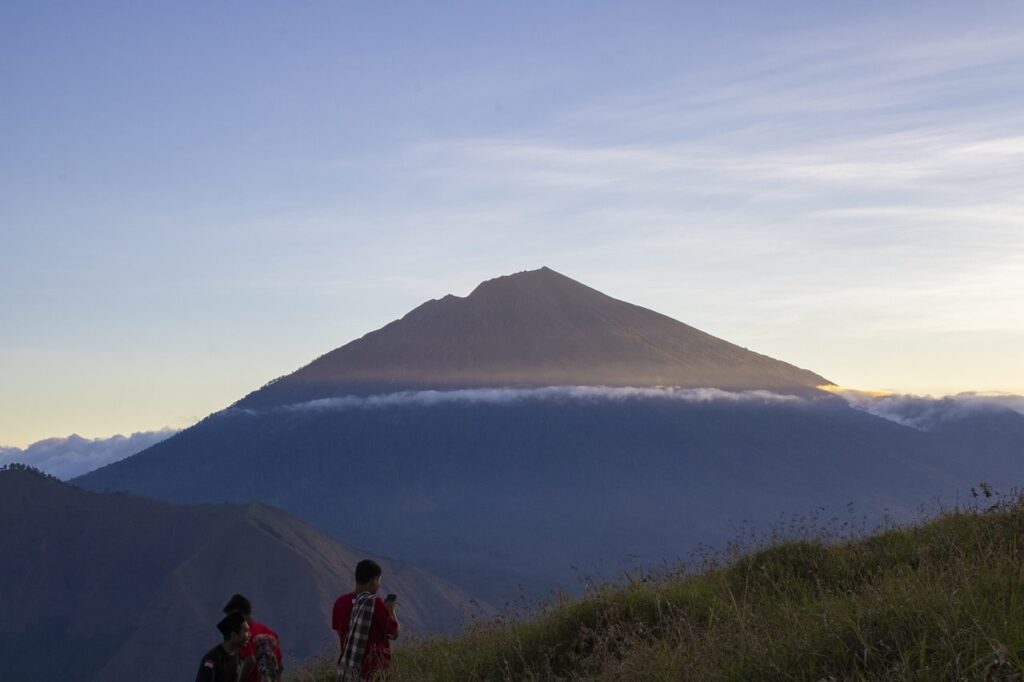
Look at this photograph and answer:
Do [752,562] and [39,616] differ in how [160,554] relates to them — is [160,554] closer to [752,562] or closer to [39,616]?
[39,616]

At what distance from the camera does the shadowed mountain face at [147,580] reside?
5650 inches

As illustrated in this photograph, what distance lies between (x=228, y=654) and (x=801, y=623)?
4.12 metres

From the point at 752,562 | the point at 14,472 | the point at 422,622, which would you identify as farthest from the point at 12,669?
the point at 752,562

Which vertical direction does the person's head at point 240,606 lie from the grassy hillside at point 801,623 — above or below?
above

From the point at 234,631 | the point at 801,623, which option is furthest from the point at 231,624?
the point at 801,623

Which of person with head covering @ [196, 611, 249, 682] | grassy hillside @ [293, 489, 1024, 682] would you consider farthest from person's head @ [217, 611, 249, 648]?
grassy hillside @ [293, 489, 1024, 682]

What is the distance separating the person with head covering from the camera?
27.8ft

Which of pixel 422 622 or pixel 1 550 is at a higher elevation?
pixel 1 550

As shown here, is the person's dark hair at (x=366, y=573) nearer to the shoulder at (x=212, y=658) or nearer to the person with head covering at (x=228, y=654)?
the person with head covering at (x=228, y=654)

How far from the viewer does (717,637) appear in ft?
24.8

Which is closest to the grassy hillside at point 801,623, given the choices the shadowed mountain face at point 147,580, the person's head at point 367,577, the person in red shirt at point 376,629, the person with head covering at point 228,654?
the person in red shirt at point 376,629

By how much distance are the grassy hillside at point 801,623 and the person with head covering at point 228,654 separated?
1.52 metres

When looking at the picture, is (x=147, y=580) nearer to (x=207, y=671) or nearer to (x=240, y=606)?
(x=240, y=606)

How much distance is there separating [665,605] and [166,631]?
147710mm
